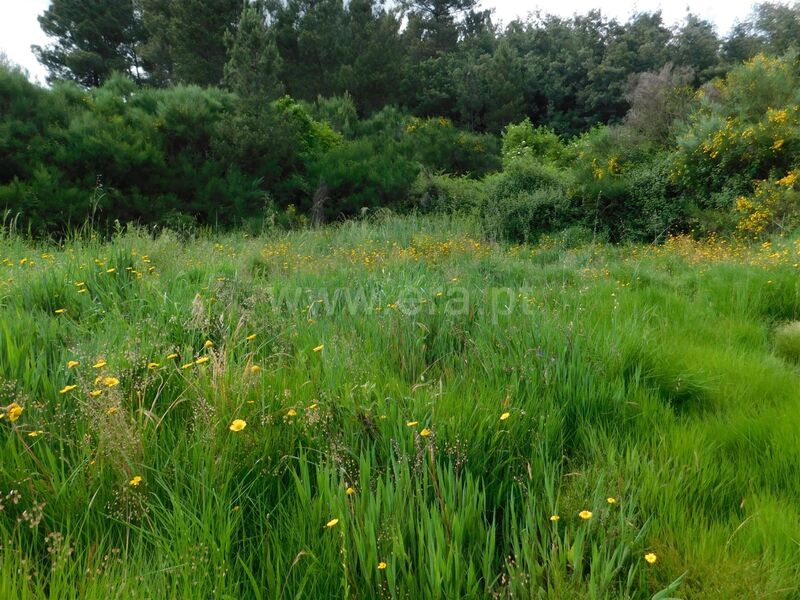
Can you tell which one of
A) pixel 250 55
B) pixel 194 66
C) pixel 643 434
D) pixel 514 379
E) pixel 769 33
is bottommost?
pixel 643 434

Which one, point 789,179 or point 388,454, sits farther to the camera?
point 789,179

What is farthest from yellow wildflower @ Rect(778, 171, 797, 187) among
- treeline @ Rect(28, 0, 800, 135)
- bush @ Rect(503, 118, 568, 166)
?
treeline @ Rect(28, 0, 800, 135)

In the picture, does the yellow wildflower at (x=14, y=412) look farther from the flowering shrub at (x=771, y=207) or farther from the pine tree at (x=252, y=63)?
the pine tree at (x=252, y=63)

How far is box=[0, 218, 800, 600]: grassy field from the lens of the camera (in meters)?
1.34

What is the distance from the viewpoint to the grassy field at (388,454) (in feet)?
4.41

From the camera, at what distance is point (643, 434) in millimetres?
2090

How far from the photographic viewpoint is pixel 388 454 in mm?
1802

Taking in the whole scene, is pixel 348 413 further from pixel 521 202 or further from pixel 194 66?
pixel 194 66

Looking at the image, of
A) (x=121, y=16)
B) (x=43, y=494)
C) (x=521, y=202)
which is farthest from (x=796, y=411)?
(x=121, y=16)

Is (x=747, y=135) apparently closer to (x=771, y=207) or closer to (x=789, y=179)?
(x=789, y=179)

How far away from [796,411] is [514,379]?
1.23 metres

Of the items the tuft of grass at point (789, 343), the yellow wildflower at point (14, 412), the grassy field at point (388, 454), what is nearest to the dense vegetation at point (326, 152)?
the tuft of grass at point (789, 343)

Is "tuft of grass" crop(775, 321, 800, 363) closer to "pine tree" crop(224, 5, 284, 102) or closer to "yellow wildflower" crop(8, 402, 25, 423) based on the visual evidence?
"yellow wildflower" crop(8, 402, 25, 423)

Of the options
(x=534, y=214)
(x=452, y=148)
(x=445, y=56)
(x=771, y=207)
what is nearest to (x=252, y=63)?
(x=452, y=148)
